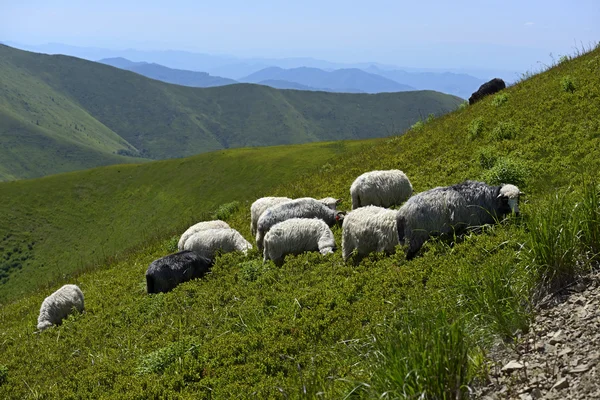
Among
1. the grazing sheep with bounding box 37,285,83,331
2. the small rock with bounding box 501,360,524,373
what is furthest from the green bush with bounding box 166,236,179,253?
the small rock with bounding box 501,360,524,373

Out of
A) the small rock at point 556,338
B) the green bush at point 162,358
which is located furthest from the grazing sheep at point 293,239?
the small rock at point 556,338

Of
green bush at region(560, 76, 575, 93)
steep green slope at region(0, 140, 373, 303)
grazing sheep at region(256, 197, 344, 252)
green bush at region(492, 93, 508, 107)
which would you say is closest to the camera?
grazing sheep at region(256, 197, 344, 252)

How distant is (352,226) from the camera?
12.5m

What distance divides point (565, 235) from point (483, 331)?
1.83m

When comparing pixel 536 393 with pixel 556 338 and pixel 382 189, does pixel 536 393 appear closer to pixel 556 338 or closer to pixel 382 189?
pixel 556 338

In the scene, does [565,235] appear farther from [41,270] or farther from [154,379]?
[41,270]

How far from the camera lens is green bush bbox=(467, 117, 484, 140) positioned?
20625 mm

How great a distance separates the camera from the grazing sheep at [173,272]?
15430 mm

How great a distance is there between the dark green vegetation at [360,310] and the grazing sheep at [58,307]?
2.26ft

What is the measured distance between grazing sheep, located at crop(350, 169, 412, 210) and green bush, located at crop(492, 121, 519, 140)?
5.24 m

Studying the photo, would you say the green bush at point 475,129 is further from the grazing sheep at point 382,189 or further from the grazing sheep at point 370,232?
the grazing sheep at point 370,232

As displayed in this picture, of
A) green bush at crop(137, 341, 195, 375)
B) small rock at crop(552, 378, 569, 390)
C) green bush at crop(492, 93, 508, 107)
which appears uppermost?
green bush at crop(492, 93, 508, 107)

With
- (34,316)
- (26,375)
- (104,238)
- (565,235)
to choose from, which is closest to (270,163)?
(104,238)

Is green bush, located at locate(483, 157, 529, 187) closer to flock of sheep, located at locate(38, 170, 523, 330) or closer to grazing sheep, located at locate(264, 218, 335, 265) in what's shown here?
flock of sheep, located at locate(38, 170, 523, 330)
